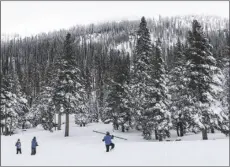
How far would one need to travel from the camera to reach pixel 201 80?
2839 centimetres

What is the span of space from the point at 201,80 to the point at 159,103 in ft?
22.9

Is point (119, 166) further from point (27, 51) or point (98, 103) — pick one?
point (27, 51)

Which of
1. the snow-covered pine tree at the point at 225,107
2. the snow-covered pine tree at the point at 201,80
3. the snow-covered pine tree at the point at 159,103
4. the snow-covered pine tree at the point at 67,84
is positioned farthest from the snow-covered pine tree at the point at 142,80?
the snow-covered pine tree at the point at 225,107

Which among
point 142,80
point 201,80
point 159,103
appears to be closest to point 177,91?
point 142,80

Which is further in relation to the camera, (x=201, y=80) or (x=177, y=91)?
(x=177, y=91)

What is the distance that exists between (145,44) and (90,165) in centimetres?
2452

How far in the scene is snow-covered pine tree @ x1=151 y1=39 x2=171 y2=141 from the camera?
108 feet

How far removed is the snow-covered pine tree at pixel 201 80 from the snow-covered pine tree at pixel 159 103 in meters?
5.15

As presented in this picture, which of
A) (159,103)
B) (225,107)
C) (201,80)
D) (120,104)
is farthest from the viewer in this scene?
(120,104)

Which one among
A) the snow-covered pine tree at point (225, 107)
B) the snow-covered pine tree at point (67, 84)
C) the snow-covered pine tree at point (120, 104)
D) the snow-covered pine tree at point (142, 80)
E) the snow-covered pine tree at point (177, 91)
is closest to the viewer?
the snow-covered pine tree at point (225, 107)

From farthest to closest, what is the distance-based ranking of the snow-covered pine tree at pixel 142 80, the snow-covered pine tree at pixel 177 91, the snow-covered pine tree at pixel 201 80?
the snow-covered pine tree at pixel 177 91, the snow-covered pine tree at pixel 142 80, the snow-covered pine tree at pixel 201 80

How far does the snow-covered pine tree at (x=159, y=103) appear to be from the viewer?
33.1 metres

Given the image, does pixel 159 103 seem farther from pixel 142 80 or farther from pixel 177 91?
pixel 177 91

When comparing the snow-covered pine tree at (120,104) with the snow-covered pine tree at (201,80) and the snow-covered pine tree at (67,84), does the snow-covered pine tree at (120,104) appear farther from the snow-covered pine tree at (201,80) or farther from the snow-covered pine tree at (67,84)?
the snow-covered pine tree at (201,80)
